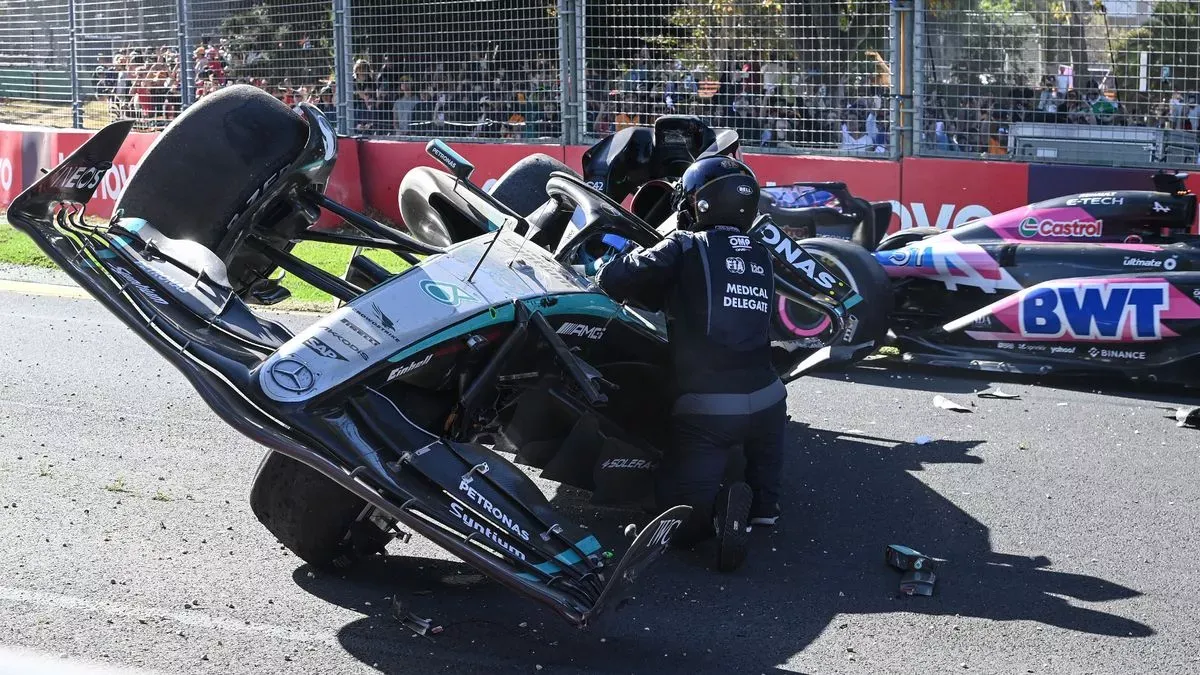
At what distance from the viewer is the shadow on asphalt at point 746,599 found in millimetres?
4004

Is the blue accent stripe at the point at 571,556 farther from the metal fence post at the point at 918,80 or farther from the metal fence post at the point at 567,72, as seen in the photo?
the metal fence post at the point at 567,72

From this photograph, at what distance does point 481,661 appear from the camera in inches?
154

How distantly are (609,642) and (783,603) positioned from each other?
0.69 metres

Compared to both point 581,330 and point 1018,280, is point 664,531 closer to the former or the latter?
point 581,330

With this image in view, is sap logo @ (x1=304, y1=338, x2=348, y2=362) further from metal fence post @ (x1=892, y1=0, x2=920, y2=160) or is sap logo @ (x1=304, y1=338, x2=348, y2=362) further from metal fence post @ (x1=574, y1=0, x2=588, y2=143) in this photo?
metal fence post @ (x1=574, y1=0, x2=588, y2=143)

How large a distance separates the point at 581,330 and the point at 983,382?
400 centimetres

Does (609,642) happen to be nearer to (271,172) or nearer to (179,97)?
(271,172)

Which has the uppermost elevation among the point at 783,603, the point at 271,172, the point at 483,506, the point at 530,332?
the point at 271,172

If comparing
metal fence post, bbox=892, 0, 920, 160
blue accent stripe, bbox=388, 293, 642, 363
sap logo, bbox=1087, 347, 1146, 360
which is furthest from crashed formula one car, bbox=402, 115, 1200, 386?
metal fence post, bbox=892, 0, 920, 160

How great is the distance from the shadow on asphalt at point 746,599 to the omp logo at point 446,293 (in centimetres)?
104

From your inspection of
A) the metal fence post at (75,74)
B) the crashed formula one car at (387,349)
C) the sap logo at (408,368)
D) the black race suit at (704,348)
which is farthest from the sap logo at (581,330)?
the metal fence post at (75,74)

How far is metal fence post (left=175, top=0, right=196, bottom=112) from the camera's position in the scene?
15.8 meters

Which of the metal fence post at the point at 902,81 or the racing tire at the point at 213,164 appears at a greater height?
the metal fence post at the point at 902,81

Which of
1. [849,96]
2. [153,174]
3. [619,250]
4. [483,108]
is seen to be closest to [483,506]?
[619,250]
